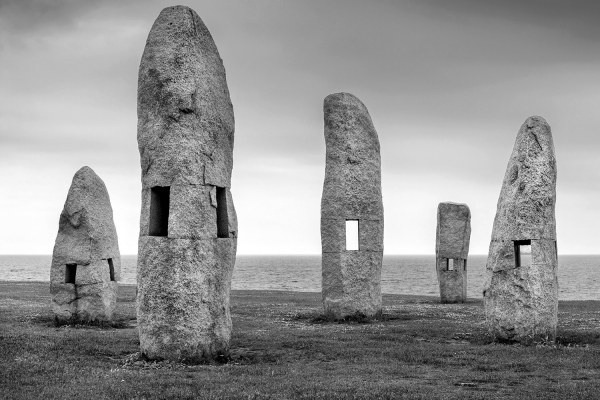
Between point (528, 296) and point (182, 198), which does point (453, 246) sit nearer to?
point (528, 296)

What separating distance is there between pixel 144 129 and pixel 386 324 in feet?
38.1

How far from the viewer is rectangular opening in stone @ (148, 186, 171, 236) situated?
1485cm

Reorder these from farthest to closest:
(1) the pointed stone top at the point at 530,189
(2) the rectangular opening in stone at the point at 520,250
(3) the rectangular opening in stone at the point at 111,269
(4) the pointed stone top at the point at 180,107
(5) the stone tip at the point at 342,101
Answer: (5) the stone tip at the point at 342,101
(3) the rectangular opening in stone at the point at 111,269
(2) the rectangular opening in stone at the point at 520,250
(1) the pointed stone top at the point at 530,189
(4) the pointed stone top at the point at 180,107

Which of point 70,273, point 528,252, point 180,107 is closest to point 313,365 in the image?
point 180,107

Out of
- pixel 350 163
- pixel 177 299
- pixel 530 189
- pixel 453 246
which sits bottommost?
pixel 177 299

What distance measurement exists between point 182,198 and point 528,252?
9.57 m

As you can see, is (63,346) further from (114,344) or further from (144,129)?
(144,129)

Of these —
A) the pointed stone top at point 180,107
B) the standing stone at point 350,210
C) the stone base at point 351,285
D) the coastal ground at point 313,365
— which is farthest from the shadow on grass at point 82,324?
the pointed stone top at point 180,107

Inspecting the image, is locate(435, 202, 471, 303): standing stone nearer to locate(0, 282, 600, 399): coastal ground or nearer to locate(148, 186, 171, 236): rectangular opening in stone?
locate(0, 282, 600, 399): coastal ground

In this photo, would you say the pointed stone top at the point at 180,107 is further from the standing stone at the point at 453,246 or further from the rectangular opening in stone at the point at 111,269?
the standing stone at the point at 453,246

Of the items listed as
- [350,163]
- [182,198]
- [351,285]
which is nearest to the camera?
[182,198]

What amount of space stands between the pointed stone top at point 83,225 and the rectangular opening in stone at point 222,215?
784cm

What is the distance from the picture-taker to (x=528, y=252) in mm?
18172

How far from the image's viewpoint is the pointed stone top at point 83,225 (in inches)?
854
